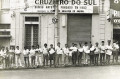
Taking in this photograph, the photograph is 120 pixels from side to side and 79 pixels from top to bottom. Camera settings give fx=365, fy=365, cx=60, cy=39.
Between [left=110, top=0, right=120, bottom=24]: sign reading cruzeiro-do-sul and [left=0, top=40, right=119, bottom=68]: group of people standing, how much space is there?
3321 millimetres

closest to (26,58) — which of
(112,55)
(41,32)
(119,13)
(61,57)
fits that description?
(61,57)

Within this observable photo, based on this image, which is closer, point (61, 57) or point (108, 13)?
point (61, 57)

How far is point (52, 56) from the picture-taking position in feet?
73.6

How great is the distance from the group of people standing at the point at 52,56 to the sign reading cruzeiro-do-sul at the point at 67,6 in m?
3.70

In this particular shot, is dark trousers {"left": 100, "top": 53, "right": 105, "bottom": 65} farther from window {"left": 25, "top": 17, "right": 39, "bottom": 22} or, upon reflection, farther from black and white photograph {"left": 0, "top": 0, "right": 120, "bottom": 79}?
window {"left": 25, "top": 17, "right": 39, "bottom": 22}

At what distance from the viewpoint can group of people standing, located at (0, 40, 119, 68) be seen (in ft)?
73.8

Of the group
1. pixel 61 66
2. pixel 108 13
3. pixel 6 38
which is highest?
pixel 108 13

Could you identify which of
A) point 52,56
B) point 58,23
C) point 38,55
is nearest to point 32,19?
point 58,23

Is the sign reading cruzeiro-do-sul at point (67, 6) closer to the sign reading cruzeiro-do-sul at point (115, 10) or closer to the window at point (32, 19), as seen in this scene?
the window at point (32, 19)

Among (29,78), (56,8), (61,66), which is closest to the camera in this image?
(29,78)

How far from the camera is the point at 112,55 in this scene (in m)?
23.7

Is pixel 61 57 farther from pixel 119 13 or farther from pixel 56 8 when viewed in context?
pixel 119 13

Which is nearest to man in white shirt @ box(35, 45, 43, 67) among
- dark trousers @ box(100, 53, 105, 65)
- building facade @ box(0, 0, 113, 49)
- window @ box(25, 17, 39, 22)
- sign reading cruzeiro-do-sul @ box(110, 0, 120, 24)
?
building facade @ box(0, 0, 113, 49)

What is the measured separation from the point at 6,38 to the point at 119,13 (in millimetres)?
8276
